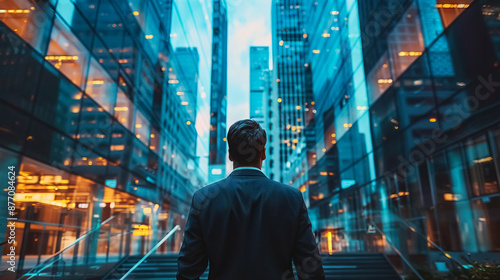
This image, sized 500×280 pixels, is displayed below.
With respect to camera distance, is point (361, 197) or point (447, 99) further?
point (361, 197)

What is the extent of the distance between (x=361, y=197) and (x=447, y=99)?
9589mm

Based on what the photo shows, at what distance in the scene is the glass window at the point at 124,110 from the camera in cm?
1478

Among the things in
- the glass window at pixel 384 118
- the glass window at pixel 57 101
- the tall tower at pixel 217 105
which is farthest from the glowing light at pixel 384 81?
the tall tower at pixel 217 105

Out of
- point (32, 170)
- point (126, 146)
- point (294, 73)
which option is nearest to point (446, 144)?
point (32, 170)

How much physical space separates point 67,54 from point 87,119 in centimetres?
240

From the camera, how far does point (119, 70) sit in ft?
48.6

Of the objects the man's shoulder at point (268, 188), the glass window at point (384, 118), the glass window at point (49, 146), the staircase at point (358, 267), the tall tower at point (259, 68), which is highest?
the tall tower at point (259, 68)

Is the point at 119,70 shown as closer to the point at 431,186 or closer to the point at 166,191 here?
the point at 166,191

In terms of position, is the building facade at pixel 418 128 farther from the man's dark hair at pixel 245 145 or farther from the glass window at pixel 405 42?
the man's dark hair at pixel 245 145

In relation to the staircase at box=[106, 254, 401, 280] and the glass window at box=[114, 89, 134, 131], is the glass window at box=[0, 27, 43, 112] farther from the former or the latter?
the glass window at box=[114, 89, 134, 131]

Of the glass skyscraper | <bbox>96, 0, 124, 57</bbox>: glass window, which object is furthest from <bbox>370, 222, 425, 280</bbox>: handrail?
<bbox>96, 0, 124, 57</bbox>: glass window

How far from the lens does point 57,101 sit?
985 centimetres

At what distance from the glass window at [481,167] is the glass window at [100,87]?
512 inches

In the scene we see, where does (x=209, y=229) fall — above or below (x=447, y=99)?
below
